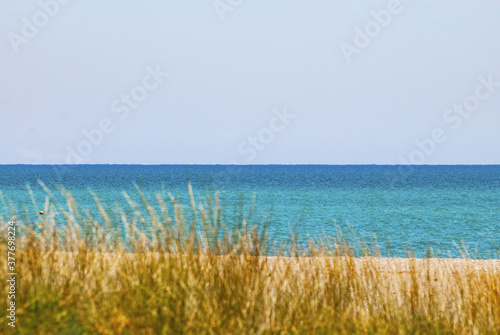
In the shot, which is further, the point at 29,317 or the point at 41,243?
the point at 41,243

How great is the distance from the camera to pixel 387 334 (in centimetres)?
520

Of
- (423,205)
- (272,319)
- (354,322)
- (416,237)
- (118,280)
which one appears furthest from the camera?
(423,205)

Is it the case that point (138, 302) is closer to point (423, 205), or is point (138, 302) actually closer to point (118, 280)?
point (118, 280)

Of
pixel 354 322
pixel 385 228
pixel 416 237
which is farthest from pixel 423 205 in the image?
pixel 354 322

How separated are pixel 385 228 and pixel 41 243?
25.8 meters

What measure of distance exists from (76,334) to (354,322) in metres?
2.26

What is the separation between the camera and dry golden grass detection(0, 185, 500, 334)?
4773 millimetres

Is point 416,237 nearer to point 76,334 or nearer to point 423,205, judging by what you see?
point 423,205

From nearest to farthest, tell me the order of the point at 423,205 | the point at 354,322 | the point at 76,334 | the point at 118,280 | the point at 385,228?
the point at 76,334
the point at 354,322
the point at 118,280
the point at 385,228
the point at 423,205

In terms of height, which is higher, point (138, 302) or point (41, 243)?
point (41, 243)

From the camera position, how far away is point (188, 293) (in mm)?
4922

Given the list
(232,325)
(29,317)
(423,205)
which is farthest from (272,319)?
(423,205)

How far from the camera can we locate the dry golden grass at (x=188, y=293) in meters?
4.77

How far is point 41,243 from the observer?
6.01 metres
